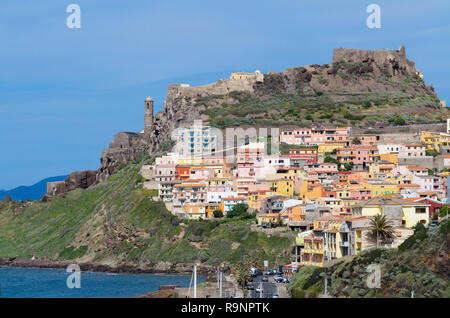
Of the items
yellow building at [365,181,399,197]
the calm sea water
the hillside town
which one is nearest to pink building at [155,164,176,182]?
the hillside town

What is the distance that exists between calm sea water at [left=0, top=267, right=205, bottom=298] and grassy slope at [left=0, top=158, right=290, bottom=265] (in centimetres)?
465

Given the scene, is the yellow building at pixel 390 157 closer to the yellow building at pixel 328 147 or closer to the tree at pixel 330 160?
the tree at pixel 330 160

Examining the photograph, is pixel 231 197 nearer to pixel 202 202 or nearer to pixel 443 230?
pixel 202 202

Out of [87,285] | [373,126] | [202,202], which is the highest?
[373,126]

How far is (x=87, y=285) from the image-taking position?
88.6m

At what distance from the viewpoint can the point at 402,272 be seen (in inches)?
2341

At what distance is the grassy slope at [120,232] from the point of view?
9600 centimetres

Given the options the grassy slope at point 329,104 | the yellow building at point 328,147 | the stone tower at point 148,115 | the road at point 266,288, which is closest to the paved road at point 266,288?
the road at point 266,288

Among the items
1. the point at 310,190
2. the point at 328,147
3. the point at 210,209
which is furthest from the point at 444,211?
the point at 328,147

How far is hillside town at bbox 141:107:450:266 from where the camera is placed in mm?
74250

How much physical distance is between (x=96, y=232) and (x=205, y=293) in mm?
49714

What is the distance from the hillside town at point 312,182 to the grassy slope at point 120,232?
83.5 inches

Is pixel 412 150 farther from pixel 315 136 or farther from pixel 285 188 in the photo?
pixel 285 188
